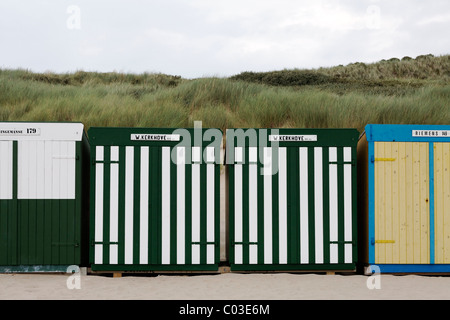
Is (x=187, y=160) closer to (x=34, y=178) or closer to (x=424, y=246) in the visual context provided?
(x=34, y=178)

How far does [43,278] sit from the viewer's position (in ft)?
23.1

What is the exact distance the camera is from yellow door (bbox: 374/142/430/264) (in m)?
7.16

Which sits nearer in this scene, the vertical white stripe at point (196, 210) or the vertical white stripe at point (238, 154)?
the vertical white stripe at point (196, 210)

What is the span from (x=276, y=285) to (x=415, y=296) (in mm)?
1596

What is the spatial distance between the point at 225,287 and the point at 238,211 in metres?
1.07

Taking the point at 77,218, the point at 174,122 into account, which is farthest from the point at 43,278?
the point at 174,122

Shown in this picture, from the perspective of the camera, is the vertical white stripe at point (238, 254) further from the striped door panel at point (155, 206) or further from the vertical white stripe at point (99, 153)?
the vertical white stripe at point (99, 153)

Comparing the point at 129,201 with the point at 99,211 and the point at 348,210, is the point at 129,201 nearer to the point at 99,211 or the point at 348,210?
the point at 99,211

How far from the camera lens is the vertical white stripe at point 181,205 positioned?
7090 mm

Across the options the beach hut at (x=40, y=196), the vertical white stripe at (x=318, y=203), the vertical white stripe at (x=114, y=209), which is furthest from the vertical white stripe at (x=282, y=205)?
the beach hut at (x=40, y=196)

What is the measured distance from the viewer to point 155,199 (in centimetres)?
712

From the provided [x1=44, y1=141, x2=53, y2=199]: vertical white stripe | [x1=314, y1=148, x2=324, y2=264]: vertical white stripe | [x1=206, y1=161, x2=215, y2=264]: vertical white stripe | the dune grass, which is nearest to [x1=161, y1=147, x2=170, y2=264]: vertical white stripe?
[x1=206, y1=161, x2=215, y2=264]: vertical white stripe

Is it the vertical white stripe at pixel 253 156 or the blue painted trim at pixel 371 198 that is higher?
the vertical white stripe at pixel 253 156

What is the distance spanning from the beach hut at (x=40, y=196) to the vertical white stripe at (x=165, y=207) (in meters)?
1.08
